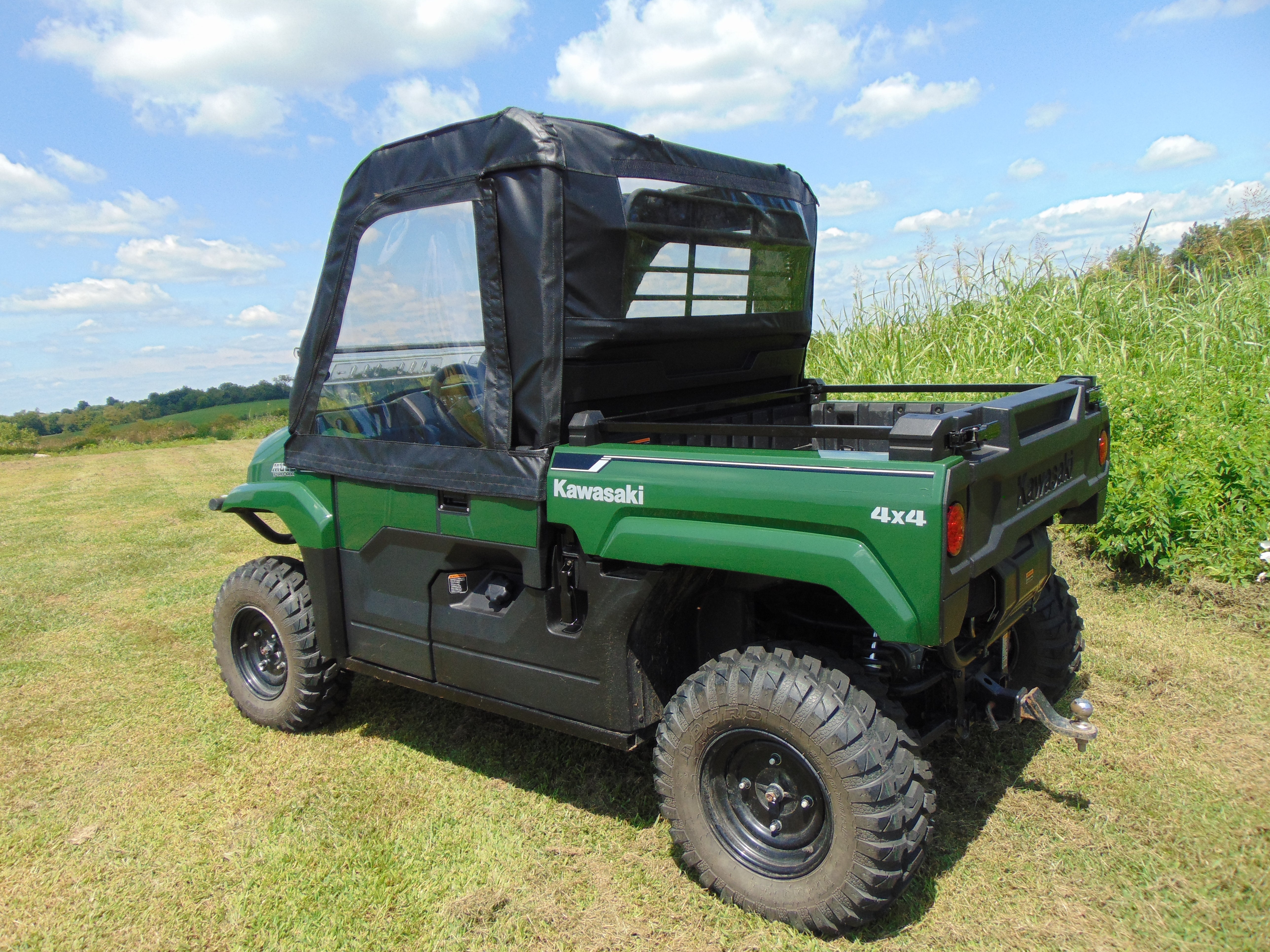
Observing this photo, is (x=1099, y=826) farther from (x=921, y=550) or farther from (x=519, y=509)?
(x=519, y=509)

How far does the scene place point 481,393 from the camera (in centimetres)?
310

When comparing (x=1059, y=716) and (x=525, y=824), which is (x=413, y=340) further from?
(x=1059, y=716)

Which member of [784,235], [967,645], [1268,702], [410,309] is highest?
[784,235]

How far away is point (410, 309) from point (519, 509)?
0.92 metres

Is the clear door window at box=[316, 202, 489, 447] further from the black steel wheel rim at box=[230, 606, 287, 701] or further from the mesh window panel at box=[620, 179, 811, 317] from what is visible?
the black steel wheel rim at box=[230, 606, 287, 701]

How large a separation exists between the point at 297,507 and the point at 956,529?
267 cm

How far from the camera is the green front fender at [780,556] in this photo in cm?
229

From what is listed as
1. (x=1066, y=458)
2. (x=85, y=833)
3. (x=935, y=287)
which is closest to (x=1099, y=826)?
(x=1066, y=458)

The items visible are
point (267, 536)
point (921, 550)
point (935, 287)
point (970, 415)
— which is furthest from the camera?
point (935, 287)

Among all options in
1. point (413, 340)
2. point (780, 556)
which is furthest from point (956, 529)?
point (413, 340)

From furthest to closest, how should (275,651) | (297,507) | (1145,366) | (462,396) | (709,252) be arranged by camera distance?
(1145,366) → (275,651) → (297,507) → (709,252) → (462,396)

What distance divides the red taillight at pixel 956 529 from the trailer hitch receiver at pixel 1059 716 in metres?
0.88

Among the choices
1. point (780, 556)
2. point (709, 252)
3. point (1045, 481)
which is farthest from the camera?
point (709, 252)

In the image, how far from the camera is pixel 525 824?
3.25 meters
